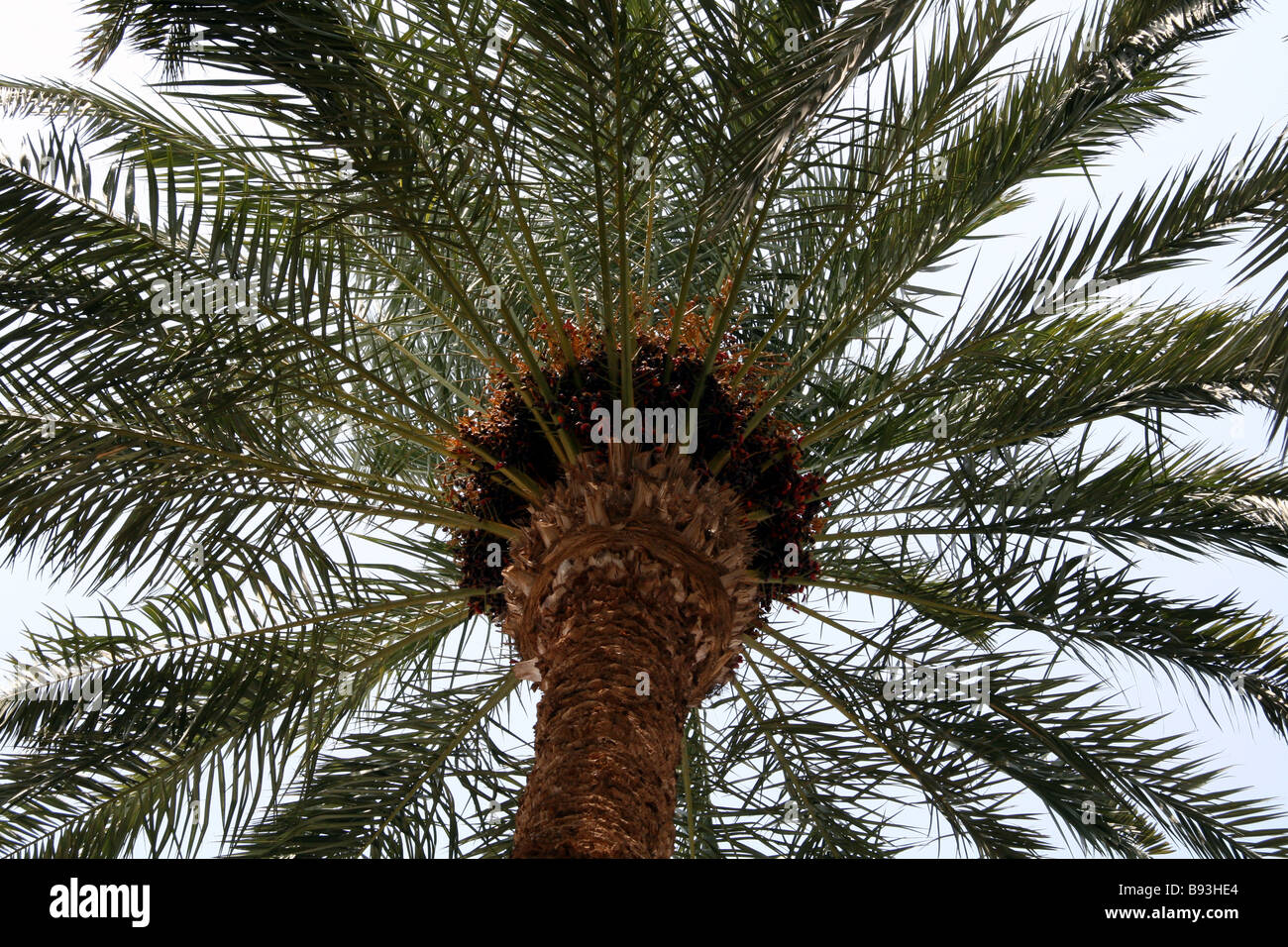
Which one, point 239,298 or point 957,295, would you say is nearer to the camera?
point 239,298

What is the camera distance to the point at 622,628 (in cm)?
462

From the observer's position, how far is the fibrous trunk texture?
407 centimetres

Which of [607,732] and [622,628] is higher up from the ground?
[622,628]

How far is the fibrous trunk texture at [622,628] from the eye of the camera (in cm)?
407

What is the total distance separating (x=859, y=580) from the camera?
6180 millimetres

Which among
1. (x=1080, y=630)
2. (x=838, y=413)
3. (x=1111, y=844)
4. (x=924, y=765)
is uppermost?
(x=838, y=413)

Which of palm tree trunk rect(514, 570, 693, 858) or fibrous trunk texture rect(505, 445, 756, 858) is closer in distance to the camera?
palm tree trunk rect(514, 570, 693, 858)

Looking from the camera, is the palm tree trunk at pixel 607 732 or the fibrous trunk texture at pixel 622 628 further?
the fibrous trunk texture at pixel 622 628

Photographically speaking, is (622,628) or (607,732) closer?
(607,732)
